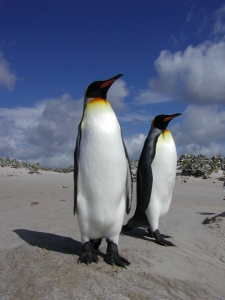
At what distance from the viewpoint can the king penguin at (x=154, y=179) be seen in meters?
4.88

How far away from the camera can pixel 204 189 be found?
9.53 meters

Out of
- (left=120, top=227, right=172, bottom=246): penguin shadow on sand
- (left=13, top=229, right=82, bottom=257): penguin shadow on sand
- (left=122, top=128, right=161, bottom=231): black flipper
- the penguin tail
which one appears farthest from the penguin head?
(left=120, top=227, right=172, bottom=246): penguin shadow on sand

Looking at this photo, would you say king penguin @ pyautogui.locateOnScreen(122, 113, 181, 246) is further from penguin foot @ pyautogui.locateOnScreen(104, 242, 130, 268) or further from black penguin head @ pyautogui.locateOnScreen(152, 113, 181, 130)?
penguin foot @ pyautogui.locateOnScreen(104, 242, 130, 268)

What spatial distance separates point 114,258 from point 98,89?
1.92 m

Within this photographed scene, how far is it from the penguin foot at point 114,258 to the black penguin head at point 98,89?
1736 mm

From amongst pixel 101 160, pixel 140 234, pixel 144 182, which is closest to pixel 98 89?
pixel 101 160

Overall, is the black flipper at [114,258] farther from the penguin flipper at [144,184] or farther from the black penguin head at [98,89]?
the black penguin head at [98,89]

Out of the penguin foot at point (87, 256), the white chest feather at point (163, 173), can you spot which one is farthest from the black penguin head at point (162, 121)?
the penguin foot at point (87, 256)

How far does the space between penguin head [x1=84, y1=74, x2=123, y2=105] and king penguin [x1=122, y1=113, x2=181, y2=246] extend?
1685mm

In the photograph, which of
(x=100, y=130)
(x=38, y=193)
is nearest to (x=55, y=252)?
(x=100, y=130)

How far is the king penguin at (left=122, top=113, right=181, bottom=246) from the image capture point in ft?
16.0

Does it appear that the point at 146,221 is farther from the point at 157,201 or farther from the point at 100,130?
the point at 100,130

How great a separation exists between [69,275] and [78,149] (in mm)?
1377

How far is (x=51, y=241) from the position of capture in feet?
13.3
